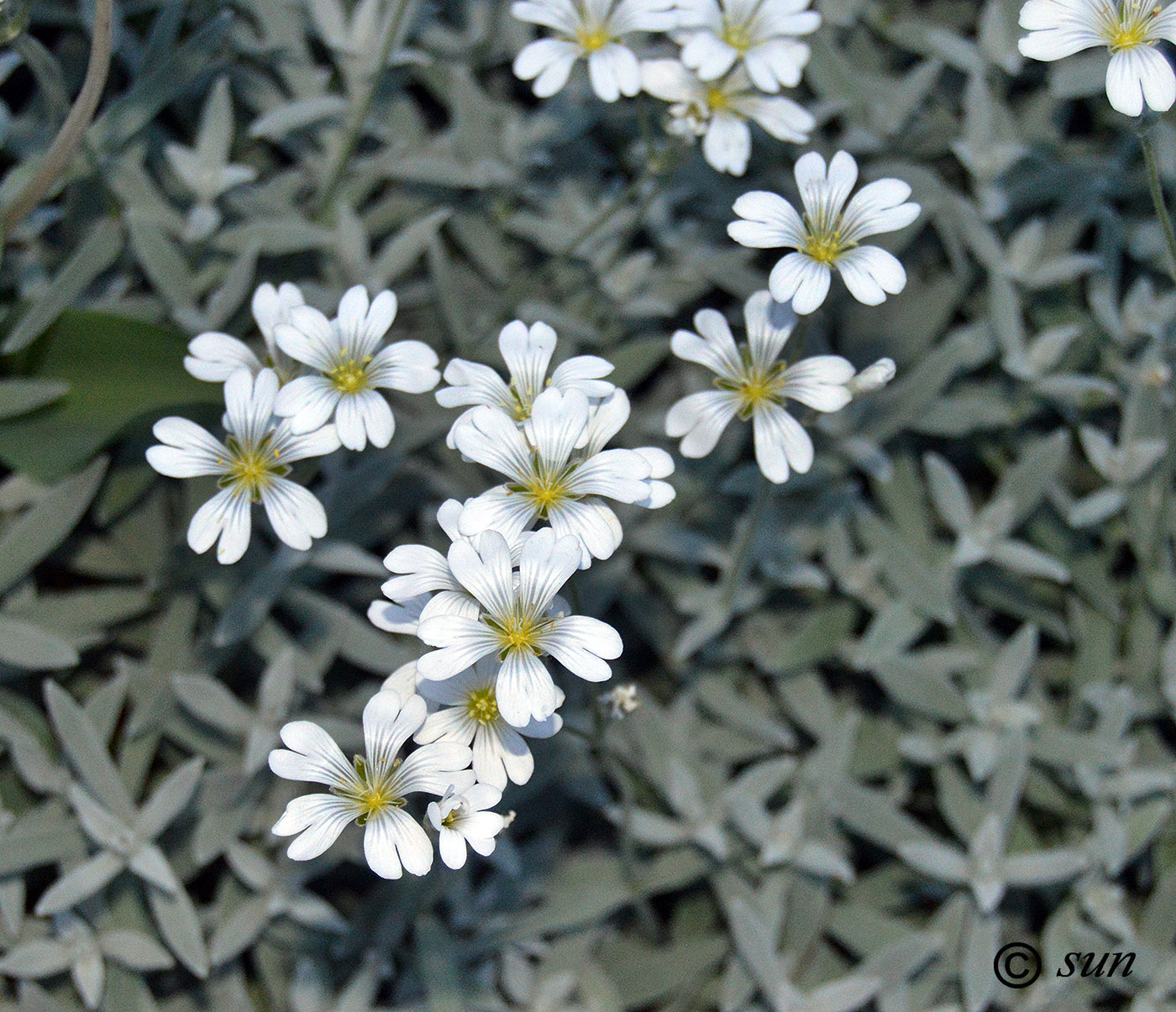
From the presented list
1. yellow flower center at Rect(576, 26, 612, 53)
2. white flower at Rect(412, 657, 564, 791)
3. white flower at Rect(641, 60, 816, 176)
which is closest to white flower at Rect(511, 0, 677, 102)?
yellow flower center at Rect(576, 26, 612, 53)

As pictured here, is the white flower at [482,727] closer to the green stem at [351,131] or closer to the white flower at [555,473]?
the white flower at [555,473]

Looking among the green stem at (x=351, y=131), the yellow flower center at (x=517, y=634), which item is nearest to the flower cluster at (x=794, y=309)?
the yellow flower center at (x=517, y=634)

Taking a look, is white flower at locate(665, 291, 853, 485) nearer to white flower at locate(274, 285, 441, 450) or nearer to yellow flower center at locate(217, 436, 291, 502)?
white flower at locate(274, 285, 441, 450)

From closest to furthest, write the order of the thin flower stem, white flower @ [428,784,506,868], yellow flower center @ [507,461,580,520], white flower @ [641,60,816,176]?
white flower @ [428,784,506,868], yellow flower center @ [507,461,580,520], the thin flower stem, white flower @ [641,60,816,176]

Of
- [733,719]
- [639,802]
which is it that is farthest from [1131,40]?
[639,802]

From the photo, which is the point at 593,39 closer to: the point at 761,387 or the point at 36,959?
the point at 761,387

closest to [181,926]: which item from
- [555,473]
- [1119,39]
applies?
[555,473]
